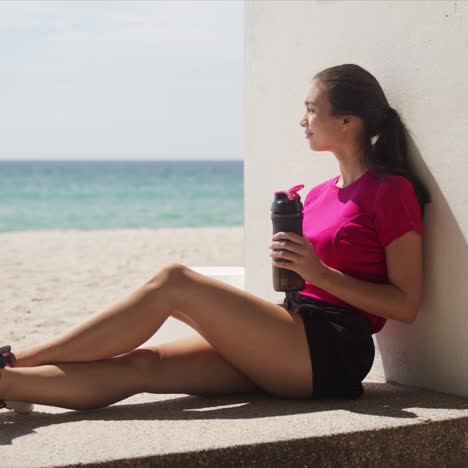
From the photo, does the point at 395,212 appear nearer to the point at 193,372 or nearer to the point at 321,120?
the point at 321,120

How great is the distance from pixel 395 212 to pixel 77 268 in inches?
342

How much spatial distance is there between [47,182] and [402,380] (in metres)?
46.5

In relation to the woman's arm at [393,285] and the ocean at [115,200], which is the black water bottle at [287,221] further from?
the ocean at [115,200]

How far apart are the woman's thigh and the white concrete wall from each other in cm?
71

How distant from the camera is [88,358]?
120 inches

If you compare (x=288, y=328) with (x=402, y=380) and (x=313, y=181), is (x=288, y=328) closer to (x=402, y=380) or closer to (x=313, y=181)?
(x=402, y=380)

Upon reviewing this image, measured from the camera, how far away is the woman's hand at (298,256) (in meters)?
Answer: 3.03

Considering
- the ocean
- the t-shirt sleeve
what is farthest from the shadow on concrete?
the ocean

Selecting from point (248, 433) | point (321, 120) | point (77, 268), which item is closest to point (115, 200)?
point (77, 268)

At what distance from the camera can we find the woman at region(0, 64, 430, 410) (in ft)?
9.91

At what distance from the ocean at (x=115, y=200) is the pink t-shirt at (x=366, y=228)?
23.2m

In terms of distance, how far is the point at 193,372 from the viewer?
10.7 ft

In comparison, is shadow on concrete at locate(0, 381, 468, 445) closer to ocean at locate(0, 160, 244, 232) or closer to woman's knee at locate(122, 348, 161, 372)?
woman's knee at locate(122, 348, 161, 372)

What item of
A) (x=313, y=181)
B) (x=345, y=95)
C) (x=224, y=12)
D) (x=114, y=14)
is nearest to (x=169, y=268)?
(x=345, y=95)
